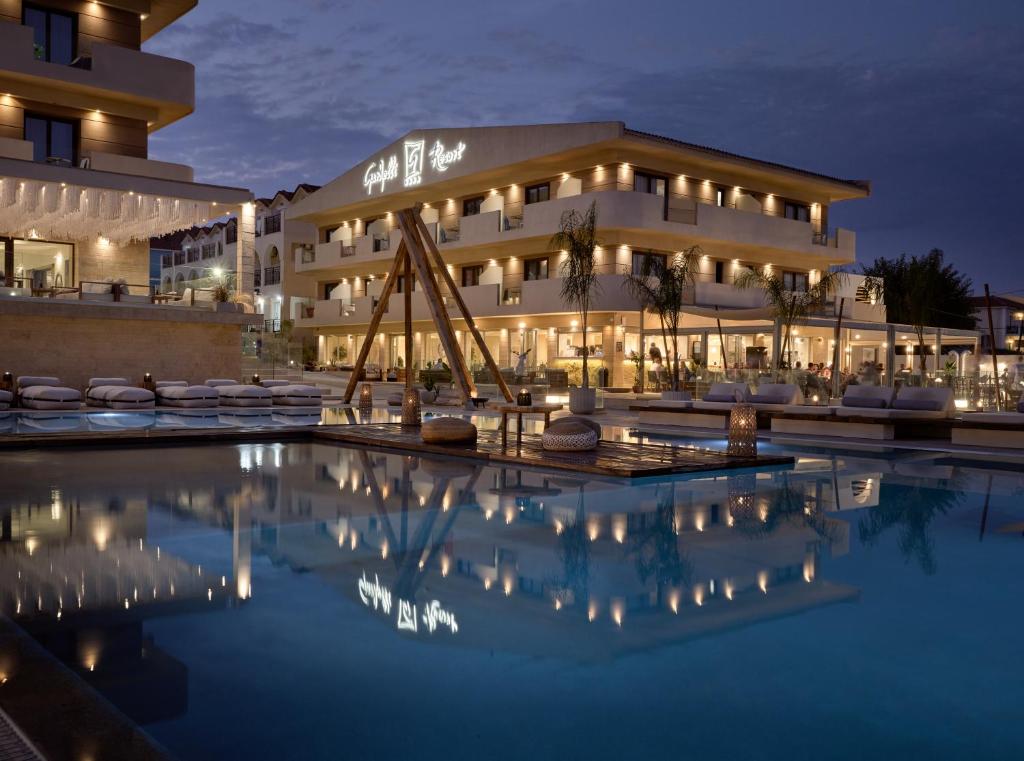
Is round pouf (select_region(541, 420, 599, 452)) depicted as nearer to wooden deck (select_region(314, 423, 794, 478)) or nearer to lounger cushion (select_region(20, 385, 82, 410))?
wooden deck (select_region(314, 423, 794, 478))

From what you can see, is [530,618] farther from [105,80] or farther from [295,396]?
[105,80]

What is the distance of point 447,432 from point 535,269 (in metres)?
23.5

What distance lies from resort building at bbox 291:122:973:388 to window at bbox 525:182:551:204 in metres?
0.06

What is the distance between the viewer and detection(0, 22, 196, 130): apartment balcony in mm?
27094

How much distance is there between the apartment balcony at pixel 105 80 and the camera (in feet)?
88.9

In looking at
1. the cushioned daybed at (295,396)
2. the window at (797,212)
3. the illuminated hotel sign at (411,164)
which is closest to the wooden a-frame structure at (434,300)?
the cushioned daybed at (295,396)

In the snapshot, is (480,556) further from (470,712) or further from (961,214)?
(961,214)

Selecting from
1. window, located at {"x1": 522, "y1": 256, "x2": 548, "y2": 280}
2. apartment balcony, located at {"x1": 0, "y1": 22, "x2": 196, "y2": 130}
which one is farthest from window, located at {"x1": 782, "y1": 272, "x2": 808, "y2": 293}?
apartment balcony, located at {"x1": 0, "y1": 22, "x2": 196, "y2": 130}

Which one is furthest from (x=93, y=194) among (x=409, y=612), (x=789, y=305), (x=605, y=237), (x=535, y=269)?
(x=409, y=612)

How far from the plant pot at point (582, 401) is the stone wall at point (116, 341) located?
33.7 feet

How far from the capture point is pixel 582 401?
2333 cm

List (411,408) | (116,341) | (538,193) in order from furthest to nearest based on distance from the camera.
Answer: (538,193) → (116,341) → (411,408)

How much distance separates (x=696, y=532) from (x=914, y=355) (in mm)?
31205

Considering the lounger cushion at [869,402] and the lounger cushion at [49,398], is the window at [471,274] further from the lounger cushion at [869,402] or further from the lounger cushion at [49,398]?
the lounger cushion at [869,402]
